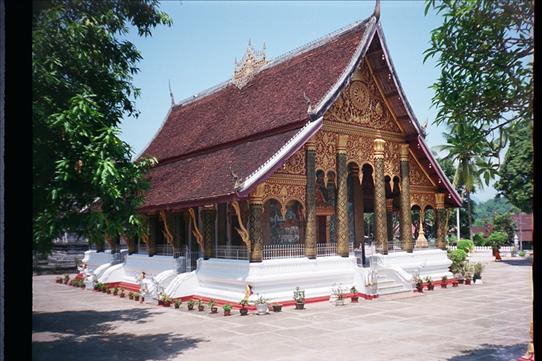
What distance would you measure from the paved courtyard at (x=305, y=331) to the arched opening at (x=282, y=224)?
3417 millimetres

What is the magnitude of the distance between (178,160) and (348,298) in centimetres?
974

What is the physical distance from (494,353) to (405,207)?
10314 millimetres

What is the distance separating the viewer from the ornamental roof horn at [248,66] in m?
20.8

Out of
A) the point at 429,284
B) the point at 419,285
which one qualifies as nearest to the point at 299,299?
the point at 419,285

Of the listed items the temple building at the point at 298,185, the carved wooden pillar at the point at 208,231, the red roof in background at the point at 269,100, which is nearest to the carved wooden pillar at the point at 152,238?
the temple building at the point at 298,185

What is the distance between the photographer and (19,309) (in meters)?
3.81

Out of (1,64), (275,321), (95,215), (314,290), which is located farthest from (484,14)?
(314,290)

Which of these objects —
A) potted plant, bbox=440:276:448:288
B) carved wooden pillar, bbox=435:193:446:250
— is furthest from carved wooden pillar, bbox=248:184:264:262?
carved wooden pillar, bbox=435:193:446:250

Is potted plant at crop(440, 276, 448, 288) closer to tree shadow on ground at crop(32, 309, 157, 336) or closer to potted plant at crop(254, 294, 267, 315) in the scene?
potted plant at crop(254, 294, 267, 315)

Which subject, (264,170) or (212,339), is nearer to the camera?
(212,339)

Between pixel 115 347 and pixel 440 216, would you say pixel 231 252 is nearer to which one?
pixel 115 347

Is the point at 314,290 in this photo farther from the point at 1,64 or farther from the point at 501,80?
the point at 1,64

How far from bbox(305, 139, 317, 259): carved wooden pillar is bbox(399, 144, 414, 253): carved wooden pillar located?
4545 millimetres

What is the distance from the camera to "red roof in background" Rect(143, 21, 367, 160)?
16219mm
